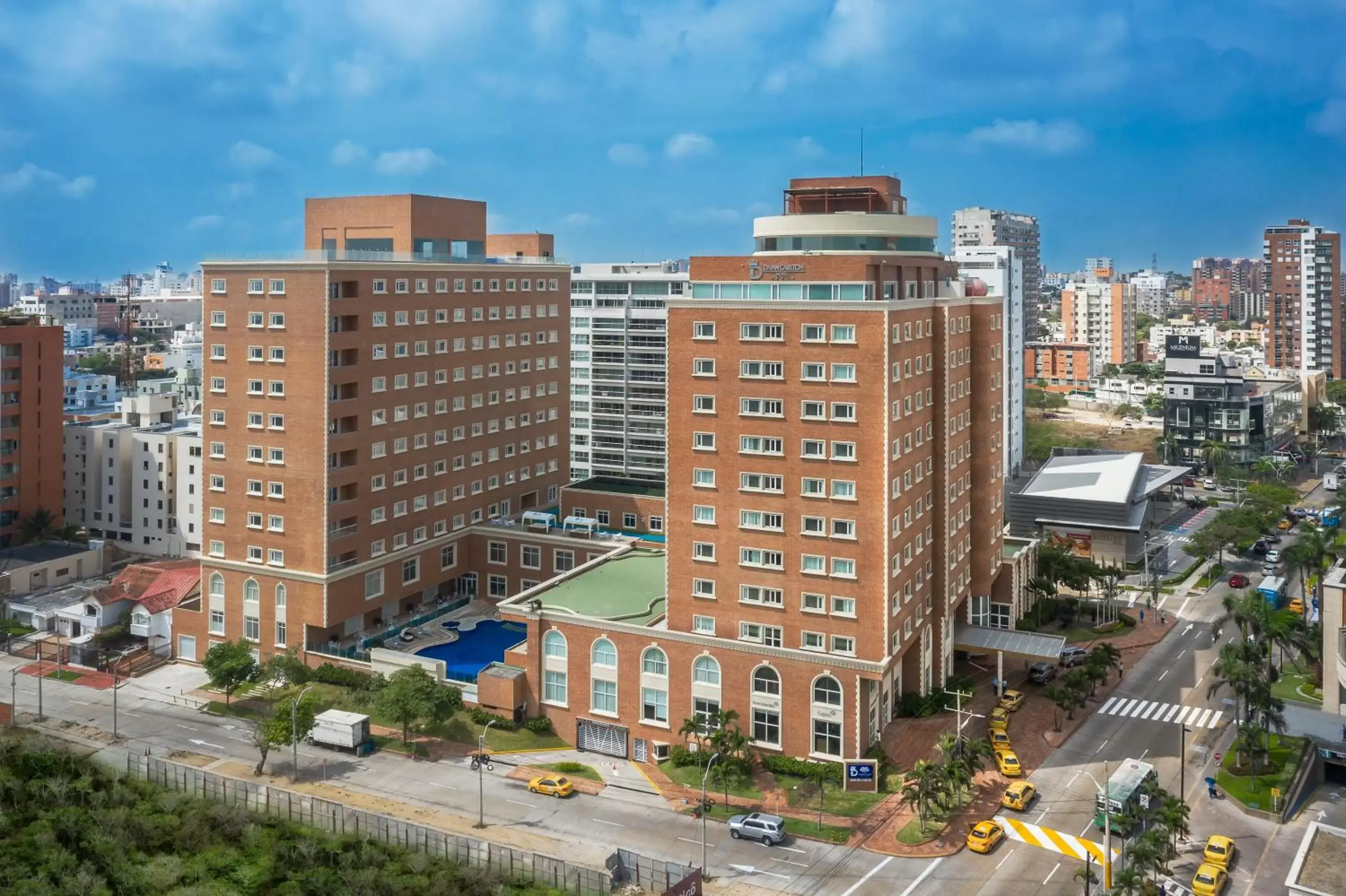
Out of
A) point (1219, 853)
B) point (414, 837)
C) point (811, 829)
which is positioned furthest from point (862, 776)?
point (414, 837)

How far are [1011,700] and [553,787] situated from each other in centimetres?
3138

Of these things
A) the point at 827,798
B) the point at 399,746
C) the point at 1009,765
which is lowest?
the point at 827,798

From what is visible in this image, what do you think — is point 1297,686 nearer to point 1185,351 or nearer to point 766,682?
point 766,682

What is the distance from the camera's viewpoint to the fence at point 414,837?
53500 millimetres

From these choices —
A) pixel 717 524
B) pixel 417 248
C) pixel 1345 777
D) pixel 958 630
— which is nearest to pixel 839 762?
pixel 717 524

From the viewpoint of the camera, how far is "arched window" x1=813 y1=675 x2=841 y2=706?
215 ft

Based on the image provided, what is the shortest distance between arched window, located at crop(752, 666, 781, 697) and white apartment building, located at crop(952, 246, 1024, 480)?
83.9 m

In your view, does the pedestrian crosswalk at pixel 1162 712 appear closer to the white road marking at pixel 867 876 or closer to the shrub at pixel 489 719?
the white road marking at pixel 867 876

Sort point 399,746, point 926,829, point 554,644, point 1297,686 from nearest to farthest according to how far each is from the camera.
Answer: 1. point 926,829
2. point 399,746
3. point 554,644
4. point 1297,686

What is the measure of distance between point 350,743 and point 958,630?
4191 cm

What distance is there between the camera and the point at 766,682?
67.2 meters


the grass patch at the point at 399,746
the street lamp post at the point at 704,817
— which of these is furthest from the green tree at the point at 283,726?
the street lamp post at the point at 704,817

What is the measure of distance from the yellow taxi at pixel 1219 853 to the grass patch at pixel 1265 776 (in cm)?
686

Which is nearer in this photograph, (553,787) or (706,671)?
(553,787)
